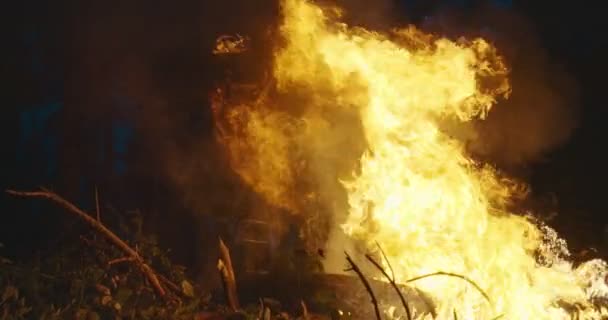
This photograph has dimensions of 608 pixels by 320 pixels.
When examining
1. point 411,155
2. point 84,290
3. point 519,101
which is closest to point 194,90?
point 411,155

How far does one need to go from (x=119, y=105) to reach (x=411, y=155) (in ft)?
14.1

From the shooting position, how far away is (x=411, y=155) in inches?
281

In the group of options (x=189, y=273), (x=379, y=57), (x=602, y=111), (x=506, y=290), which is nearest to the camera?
(x=506, y=290)

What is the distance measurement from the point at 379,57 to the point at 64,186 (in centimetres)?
494

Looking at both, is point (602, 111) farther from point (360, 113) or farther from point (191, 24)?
point (191, 24)

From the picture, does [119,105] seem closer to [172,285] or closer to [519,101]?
[172,285]

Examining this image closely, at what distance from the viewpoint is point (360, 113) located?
307 inches

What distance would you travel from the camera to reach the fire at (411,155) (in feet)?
22.4

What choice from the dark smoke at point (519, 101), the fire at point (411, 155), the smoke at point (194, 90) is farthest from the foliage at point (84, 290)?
the dark smoke at point (519, 101)

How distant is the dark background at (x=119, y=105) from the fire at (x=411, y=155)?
38.5 inches

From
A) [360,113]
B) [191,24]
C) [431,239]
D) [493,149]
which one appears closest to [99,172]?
[191,24]

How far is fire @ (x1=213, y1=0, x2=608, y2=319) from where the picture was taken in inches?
269

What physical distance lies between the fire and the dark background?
0.98 metres

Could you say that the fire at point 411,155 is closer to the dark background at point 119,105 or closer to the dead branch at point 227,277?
the dark background at point 119,105
